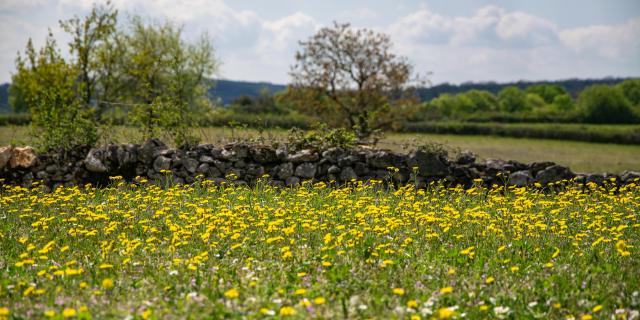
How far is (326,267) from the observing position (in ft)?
18.2

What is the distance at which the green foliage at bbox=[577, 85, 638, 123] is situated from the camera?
54312 mm

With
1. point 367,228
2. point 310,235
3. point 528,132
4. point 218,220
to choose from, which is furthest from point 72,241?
point 528,132

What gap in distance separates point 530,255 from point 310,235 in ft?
8.38

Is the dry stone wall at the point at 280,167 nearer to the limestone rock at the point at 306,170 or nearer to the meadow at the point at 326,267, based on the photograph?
the limestone rock at the point at 306,170

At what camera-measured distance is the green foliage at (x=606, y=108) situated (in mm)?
54312

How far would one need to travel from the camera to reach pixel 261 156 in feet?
38.2

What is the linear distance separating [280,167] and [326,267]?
618 centimetres

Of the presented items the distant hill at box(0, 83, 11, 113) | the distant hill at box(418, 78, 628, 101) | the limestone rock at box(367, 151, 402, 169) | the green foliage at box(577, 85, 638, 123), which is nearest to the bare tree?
the limestone rock at box(367, 151, 402, 169)

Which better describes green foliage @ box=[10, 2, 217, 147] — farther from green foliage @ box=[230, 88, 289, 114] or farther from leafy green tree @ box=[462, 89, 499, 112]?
leafy green tree @ box=[462, 89, 499, 112]

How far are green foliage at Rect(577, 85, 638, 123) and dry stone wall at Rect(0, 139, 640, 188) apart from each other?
4657 cm

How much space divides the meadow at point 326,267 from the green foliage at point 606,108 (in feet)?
170

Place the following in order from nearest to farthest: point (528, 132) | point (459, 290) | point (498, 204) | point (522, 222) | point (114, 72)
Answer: point (459, 290), point (522, 222), point (498, 204), point (114, 72), point (528, 132)

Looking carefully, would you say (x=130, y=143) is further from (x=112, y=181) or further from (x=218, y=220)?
(x=218, y=220)

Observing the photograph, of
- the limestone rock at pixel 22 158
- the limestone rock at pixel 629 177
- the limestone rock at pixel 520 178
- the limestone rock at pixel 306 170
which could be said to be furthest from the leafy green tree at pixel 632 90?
the limestone rock at pixel 22 158
